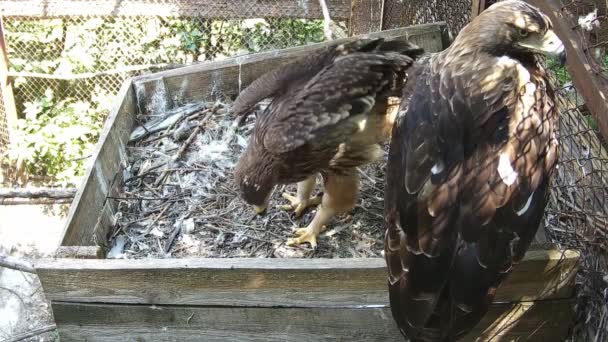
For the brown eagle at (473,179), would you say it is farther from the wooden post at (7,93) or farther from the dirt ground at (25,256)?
the wooden post at (7,93)

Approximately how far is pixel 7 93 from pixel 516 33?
5712 mm

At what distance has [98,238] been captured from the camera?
3.38m

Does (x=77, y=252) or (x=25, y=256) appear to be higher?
(x=77, y=252)

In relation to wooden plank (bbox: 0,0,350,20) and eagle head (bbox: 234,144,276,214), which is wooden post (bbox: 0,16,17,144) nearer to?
wooden plank (bbox: 0,0,350,20)

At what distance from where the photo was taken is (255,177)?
3139mm

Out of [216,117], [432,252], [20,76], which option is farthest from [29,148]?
[432,252]

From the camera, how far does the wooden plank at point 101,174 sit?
10.5 ft

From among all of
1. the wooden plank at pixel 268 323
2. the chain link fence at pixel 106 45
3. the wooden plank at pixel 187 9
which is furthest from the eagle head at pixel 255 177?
the chain link fence at pixel 106 45

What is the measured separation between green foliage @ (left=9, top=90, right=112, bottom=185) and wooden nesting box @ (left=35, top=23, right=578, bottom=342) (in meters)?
4.26

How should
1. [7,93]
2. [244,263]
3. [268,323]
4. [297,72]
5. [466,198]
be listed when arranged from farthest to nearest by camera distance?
1. [7,93]
2. [297,72]
3. [268,323]
4. [244,263]
5. [466,198]

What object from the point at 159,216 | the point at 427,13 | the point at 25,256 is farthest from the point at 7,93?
the point at 427,13

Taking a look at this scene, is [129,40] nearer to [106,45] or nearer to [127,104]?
[106,45]

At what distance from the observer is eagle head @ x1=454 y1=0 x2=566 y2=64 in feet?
8.04

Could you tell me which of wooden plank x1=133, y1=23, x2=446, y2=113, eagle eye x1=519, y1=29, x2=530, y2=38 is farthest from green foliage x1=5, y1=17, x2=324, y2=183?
eagle eye x1=519, y1=29, x2=530, y2=38
